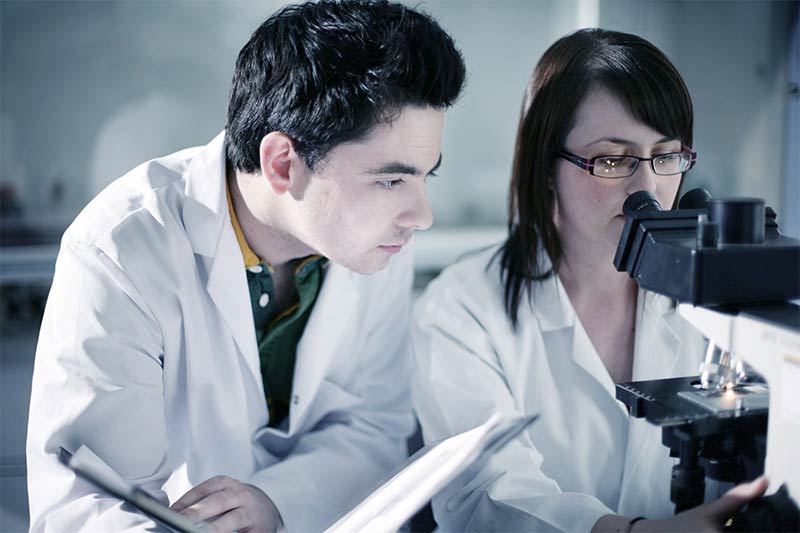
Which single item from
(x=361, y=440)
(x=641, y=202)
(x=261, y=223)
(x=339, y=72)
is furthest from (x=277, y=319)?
(x=641, y=202)

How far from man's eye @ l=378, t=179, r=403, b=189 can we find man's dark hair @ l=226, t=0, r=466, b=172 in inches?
3.4

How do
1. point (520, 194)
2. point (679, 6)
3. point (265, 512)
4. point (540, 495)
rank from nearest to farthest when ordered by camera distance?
point (540, 495), point (265, 512), point (520, 194), point (679, 6)

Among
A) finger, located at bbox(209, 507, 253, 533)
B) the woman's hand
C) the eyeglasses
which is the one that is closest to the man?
finger, located at bbox(209, 507, 253, 533)

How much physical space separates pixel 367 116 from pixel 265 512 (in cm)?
70

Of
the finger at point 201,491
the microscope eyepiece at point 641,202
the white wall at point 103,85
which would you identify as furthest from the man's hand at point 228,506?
the white wall at point 103,85

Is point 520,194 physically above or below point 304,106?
below

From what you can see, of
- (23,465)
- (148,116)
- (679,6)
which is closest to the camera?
(23,465)

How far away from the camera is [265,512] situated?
123 cm

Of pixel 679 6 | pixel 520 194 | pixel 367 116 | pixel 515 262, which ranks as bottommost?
pixel 515 262

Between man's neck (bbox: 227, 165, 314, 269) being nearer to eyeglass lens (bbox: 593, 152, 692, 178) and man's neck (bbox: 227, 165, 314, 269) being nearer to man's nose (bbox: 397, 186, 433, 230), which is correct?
man's nose (bbox: 397, 186, 433, 230)

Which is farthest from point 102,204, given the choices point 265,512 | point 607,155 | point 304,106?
point 607,155

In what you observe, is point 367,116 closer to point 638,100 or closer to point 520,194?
point 520,194

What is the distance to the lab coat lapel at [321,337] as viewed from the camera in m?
1.44

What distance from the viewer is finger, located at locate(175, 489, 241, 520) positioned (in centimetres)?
110
